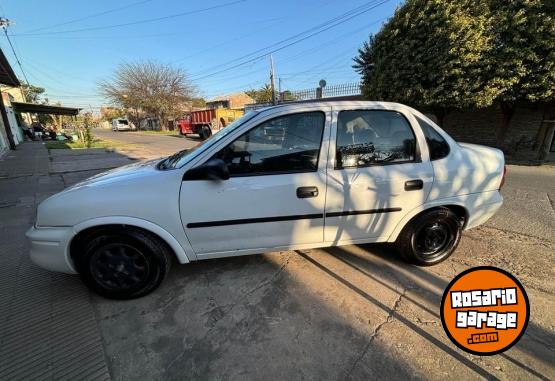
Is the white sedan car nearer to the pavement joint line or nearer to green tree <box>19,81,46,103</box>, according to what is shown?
the pavement joint line

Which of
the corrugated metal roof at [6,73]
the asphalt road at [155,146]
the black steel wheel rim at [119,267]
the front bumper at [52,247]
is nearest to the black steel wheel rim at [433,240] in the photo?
the black steel wheel rim at [119,267]

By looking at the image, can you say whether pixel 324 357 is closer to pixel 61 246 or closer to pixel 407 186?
pixel 407 186

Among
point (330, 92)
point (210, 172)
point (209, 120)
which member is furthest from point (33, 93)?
point (210, 172)

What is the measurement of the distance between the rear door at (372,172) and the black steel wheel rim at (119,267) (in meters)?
1.73

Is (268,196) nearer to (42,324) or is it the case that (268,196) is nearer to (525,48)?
(42,324)

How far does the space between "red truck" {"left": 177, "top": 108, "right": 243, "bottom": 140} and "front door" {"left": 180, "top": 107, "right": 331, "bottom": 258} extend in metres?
18.1

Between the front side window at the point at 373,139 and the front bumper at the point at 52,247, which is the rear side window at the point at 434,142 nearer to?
the front side window at the point at 373,139

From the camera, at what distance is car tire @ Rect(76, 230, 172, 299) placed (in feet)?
7.57

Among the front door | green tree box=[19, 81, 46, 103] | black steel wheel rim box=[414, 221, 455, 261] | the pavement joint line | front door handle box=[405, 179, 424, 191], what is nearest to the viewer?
the pavement joint line

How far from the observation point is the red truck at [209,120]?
21.5 metres

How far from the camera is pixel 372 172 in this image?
248 centimetres

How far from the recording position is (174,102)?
38250 millimetres

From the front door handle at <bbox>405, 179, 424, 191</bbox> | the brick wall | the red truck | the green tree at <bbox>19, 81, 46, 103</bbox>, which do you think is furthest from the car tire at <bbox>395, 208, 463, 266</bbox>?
the green tree at <bbox>19, 81, 46, 103</bbox>

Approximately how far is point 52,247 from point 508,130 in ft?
53.0
